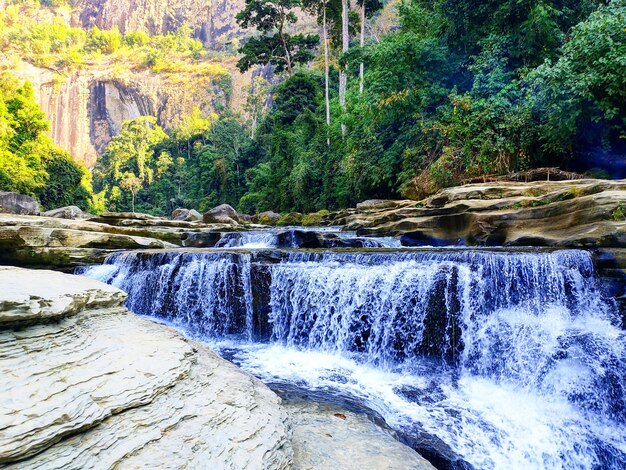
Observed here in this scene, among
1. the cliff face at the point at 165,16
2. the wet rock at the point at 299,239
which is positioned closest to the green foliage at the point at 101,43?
the cliff face at the point at 165,16

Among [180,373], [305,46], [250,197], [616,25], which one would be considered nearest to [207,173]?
[250,197]

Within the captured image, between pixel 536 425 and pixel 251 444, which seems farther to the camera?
pixel 536 425

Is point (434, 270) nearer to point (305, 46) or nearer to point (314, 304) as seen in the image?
point (314, 304)

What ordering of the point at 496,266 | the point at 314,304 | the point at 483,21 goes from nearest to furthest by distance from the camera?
1. the point at 496,266
2. the point at 314,304
3. the point at 483,21

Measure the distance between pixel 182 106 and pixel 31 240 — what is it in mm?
76370

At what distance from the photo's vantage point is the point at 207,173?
37844 millimetres

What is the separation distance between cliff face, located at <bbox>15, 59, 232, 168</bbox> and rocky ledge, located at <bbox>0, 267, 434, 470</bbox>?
72.9 m

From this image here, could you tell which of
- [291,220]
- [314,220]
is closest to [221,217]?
[291,220]

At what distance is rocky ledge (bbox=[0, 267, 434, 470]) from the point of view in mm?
1764

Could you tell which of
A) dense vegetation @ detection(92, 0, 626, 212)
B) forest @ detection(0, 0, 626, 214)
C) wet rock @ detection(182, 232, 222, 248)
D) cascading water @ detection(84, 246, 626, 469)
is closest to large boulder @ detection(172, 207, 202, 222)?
forest @ detection(0, 0, 626, 214)

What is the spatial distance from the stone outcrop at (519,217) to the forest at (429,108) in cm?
209

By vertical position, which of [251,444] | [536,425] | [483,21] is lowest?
[536,425]

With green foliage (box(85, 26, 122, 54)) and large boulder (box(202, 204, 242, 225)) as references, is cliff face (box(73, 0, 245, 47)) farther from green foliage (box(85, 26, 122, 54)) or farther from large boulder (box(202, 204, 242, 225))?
large boulder (box(202, 204, 242, 225))

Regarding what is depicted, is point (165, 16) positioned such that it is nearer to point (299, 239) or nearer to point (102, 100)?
point (102, 100)
